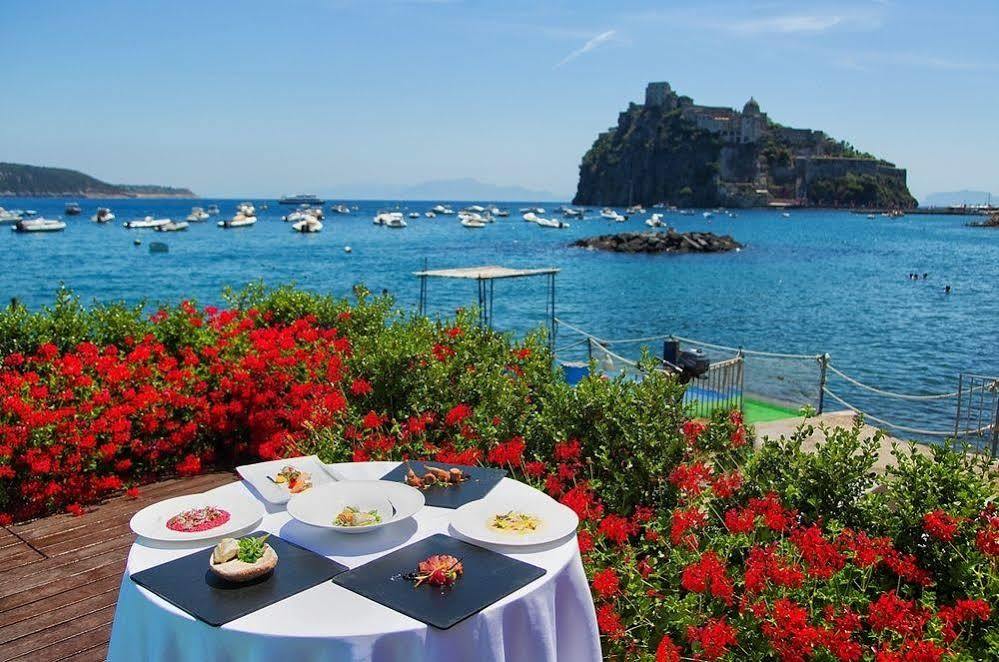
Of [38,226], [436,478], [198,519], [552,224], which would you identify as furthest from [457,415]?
[552,224]

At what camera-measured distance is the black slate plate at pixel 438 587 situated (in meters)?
2.16

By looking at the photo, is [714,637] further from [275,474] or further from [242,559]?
[275,474]

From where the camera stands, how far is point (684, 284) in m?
40.6

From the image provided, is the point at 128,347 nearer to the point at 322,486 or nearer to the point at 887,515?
the point at 322,486

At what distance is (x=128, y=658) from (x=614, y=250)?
194 feet

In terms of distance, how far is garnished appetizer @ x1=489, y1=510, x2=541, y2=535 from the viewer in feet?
8.77

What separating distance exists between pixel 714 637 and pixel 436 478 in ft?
4.26

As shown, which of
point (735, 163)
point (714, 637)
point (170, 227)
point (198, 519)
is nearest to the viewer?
point (714, 637)

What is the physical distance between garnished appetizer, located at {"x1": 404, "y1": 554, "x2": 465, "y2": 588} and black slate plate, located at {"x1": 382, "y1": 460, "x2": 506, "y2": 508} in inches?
24.2

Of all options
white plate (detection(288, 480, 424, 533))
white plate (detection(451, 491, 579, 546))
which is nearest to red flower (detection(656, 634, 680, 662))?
white plate (detection(451, 491, 579, 546))

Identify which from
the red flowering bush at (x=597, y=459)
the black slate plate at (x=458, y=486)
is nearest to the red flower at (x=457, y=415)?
the red flowering bush at (x=597, y=459)

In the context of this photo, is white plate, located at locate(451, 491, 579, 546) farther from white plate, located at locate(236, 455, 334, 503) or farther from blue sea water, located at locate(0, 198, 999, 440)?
blue sea water, located at locate(0, 198, 999, 440)

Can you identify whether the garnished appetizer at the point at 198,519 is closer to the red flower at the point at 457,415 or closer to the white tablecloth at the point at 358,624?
the white tablecloth at the point at 358,624

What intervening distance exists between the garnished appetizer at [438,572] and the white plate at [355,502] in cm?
33
